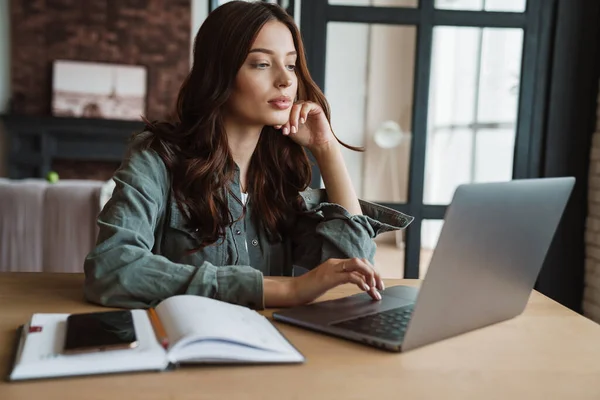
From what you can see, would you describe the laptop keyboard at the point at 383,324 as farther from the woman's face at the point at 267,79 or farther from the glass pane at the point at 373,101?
the glass pane at the point at 373,101

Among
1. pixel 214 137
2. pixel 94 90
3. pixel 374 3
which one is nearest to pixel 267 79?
pixel 214 137

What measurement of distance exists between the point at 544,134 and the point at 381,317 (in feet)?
5.10

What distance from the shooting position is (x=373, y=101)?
2.34 m

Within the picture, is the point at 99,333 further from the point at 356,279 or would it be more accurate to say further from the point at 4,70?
the point at 4,70

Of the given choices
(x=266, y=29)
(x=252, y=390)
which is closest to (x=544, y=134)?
(x=266, y=29)

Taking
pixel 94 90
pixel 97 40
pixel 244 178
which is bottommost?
pixel 244 178

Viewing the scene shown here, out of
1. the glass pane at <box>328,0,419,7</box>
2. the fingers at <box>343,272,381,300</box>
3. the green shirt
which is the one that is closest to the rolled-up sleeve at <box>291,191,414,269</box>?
the green shirt

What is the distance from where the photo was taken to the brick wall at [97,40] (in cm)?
607

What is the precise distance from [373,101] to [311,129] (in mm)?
892

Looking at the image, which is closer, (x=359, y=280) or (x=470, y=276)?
(x=470, y=276)

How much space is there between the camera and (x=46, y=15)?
19.9 ft

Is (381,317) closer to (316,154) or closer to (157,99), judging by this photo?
(316,154)

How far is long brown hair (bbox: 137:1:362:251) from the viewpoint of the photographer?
130 cm

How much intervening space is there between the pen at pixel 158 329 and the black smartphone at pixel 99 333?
1.2 inches
